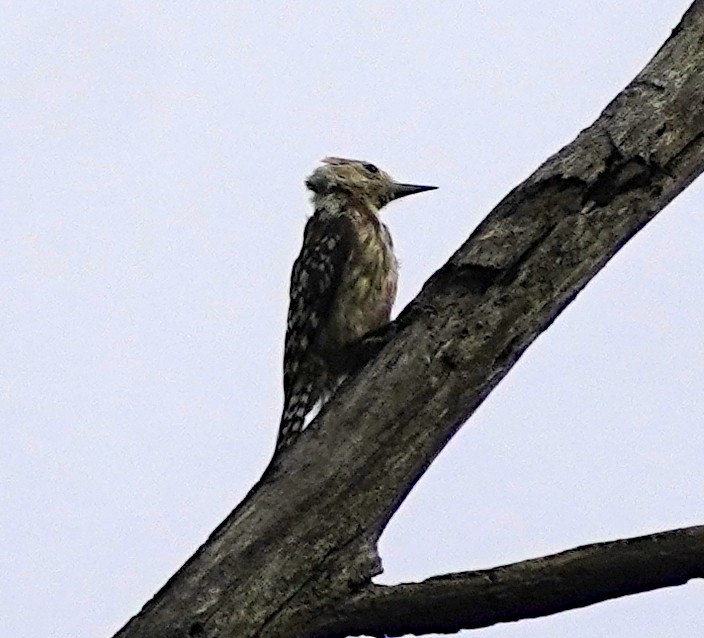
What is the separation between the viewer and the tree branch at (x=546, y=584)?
3.97 meters

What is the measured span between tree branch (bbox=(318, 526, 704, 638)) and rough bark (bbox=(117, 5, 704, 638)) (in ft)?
0.05

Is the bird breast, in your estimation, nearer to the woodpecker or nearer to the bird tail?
the woodpecker

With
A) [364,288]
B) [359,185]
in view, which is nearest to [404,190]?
[359,185]

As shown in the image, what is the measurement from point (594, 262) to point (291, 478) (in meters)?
1.15

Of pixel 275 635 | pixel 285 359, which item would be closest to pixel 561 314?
pixel 275 635

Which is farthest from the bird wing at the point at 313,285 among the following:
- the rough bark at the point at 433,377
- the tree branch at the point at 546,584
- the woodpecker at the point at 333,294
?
the tree branch at the point at 546,584

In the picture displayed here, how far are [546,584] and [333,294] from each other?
3.55 meters

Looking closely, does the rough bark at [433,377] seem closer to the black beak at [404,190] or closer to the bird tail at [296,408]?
the bird tail at [296,408]

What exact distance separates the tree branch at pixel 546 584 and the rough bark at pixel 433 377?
0.05ft

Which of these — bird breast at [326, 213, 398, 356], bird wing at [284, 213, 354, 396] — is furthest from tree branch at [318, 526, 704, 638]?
bird wing at [284, 213, 354, 396]

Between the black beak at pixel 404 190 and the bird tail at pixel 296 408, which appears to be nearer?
the bird tail at pixel 296 408

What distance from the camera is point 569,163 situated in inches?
193

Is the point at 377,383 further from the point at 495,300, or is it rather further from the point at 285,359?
the point at 285,359

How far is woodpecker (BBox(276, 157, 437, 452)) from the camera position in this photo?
720cm
